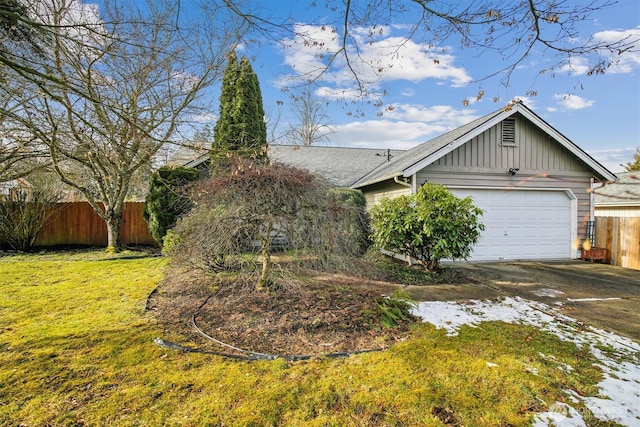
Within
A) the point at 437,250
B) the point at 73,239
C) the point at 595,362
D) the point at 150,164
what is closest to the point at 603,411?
the point at 595,362

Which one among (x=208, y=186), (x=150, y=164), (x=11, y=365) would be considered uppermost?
(x=150, y=164)

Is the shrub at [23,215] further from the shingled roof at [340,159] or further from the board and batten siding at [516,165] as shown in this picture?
the board and batten siding at [516,165]

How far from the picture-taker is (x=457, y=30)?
14.5ft

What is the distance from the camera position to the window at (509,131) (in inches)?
367

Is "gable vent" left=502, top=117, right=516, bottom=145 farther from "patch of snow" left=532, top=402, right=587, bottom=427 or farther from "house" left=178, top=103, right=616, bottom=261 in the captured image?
"patch of snow" left=532, top=402, right=587, bottom=427

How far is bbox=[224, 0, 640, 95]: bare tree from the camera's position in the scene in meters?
3.74

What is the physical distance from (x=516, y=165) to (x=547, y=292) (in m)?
4.68

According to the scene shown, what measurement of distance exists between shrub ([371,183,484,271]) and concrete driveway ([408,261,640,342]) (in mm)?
873

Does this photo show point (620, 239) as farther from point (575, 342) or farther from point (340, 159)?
point (340, 159)

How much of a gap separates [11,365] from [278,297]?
120 inches

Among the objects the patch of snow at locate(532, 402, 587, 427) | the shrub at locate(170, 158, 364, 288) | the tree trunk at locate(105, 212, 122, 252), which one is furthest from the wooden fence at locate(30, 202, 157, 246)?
the patch of snow at locate(532, 402, 587, 427)

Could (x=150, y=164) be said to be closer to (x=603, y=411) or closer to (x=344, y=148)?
(x=344, y=148)

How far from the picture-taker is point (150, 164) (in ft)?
35.8

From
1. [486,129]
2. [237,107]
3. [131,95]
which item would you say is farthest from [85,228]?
[486,129]
